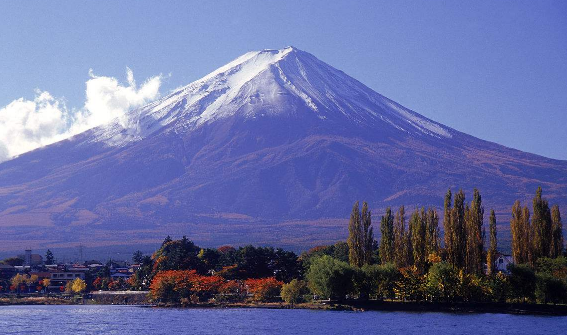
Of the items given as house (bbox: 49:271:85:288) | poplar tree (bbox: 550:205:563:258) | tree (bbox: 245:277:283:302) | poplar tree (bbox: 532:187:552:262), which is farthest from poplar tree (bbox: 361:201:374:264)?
house (bbox: 49:271:85:288)

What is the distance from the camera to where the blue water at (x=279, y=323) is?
201 ft

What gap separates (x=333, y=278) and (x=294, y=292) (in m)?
9.10

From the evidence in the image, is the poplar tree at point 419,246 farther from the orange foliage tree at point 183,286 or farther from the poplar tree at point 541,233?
the orange foliage tree at point 183,286

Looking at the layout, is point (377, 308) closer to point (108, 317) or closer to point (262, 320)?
point (262, 320)

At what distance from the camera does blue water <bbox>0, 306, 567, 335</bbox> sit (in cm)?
6122

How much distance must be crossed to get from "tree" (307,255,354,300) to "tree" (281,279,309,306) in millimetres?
6346

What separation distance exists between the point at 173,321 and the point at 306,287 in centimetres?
2045

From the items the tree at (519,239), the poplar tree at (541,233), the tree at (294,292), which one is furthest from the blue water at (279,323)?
the poplar tree at (541,233)

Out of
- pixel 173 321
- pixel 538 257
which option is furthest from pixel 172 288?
pixel 538 257

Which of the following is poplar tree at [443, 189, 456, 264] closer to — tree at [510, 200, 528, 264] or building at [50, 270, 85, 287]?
tree at [510, 200, 528, 264]

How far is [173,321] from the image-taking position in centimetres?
7169

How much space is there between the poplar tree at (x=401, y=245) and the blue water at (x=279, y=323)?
9.41 metres

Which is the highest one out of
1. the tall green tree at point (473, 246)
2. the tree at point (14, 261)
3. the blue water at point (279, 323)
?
the tree at point (14, 261)

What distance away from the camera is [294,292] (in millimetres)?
87812
